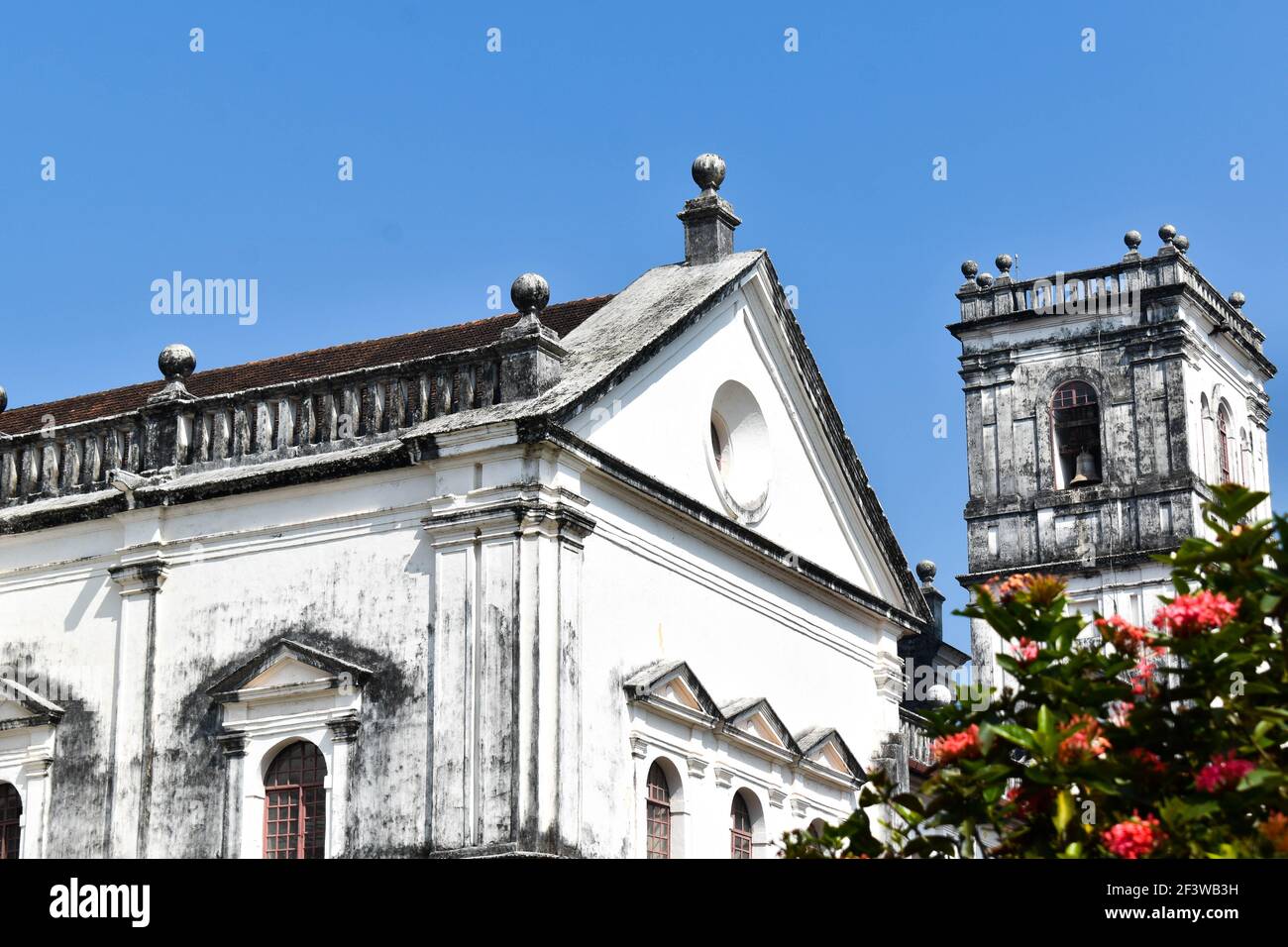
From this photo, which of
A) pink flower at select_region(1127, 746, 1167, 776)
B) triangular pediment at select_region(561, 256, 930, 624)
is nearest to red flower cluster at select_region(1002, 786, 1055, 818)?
pink flower at select_region(1127, 746, 1167, 776)

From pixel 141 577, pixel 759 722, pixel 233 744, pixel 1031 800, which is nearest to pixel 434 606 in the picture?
pixel 233 744

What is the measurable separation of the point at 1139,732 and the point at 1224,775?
452 millimetres

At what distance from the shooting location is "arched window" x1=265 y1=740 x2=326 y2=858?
18828 millimetres

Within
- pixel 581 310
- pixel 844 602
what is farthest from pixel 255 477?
pixel 844 602

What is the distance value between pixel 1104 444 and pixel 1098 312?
353 centimetres

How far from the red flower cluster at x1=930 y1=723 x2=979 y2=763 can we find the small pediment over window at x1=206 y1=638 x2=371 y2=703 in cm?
1165

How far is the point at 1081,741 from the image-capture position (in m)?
7.18

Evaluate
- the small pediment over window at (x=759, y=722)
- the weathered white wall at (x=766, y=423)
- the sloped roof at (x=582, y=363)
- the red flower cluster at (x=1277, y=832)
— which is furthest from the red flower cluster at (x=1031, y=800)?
the small pediment over window at (x=759, y=722)

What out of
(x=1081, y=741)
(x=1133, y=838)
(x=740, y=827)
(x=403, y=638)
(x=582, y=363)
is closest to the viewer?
(x=1133, y=838)

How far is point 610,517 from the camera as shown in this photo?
774 inches

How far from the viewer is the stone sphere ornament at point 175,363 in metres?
21.2

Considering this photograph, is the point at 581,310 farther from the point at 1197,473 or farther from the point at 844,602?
the point at 1197,473

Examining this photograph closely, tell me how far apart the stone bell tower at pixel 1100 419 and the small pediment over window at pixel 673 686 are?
29677 millimetres

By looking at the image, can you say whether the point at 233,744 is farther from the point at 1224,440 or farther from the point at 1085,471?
the point at 1224,440
